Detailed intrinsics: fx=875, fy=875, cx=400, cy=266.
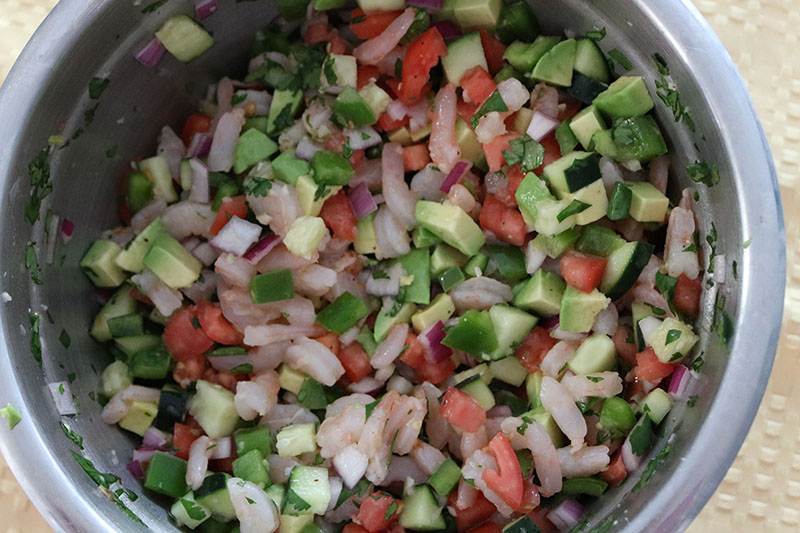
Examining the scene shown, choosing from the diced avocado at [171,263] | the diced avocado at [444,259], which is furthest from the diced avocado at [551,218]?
the diced avocado at [171,263]

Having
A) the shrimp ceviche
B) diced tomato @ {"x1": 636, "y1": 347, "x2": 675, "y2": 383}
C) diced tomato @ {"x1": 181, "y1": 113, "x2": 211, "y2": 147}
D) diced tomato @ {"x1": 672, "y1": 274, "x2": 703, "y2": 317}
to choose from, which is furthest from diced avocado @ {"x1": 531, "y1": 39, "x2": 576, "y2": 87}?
diced tomato @ {"x1": 181, "y1": 113, "x2": 211, "y2": 147}

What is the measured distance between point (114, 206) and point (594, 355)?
114 cm

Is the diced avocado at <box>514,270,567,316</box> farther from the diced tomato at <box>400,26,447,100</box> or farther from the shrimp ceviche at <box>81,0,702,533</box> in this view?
the diced tomato at <box>400,26,447,100</box>

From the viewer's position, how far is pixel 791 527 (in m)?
2.06

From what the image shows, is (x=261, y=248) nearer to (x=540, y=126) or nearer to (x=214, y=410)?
(x=214, y=410)

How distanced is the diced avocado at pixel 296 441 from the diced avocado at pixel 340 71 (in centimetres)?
74

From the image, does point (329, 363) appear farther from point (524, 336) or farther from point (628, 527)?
point (628, 527)

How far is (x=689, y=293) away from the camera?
1.70 m

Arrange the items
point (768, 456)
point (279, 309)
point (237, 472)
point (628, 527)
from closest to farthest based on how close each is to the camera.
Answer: point (628, 527) → point (237, 472) → point (279, 309) → point (768, 456)

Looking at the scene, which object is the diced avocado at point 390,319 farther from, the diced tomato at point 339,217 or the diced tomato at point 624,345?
the diced tomato at point 624,345

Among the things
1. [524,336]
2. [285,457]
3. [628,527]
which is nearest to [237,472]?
[285,457]

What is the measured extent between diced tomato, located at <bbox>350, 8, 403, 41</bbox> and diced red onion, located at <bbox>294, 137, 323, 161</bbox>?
258mm

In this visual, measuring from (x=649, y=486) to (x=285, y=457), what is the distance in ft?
2.41

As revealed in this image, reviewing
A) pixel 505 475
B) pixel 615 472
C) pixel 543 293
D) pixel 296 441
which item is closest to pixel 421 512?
pixel 505 475
